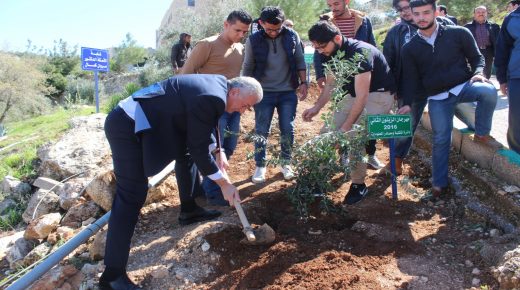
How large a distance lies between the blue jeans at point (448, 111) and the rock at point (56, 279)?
2981mm

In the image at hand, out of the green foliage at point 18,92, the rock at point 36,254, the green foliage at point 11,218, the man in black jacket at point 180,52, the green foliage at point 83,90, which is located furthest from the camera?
the green foliage at point 18,92

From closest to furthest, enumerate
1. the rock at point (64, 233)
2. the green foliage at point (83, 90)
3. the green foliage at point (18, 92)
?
the rock at point (64, 233)
the green foliage at point (83, 90)
the green foliage at point (18, 92)

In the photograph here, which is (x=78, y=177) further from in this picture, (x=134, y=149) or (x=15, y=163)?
(x=15, y=163)

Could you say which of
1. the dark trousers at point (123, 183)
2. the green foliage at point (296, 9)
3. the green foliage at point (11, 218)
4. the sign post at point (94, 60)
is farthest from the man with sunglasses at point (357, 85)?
the green foliage at point (296, 9)

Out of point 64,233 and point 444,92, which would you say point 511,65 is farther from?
point 64,233

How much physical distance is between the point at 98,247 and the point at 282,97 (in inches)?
84.4

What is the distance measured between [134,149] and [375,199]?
2.14 metres

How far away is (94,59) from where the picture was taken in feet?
30.2

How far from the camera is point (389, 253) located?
2971 millimetres

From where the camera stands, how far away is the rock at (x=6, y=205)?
5836 mm

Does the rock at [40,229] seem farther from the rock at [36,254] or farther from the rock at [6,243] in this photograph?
the rock at [6,243]

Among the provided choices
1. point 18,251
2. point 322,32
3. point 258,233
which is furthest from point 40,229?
point 322,32

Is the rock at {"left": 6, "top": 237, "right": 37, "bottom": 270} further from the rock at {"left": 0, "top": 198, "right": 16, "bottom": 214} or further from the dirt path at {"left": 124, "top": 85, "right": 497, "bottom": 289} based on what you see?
the rock at {"left": 0, "top": 198, "right": 16, "bottom": 214}

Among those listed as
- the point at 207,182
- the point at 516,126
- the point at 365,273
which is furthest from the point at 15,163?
the point at 516,126
